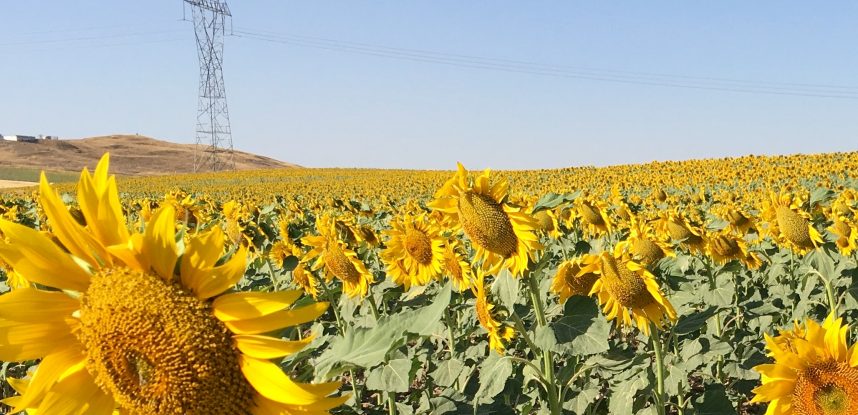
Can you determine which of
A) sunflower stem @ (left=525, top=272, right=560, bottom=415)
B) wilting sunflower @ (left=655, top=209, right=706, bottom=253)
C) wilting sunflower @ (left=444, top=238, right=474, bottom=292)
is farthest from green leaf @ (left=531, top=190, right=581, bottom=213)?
wilting sunflower @ (left=655, top=209, right=706, bottom=253)

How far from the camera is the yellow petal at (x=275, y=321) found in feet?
3.23

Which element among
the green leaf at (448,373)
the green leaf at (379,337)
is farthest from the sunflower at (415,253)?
the green leaf at (379,337)

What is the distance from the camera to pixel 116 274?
1067mm

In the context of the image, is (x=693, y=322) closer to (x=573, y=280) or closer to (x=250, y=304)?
(x=573, y=280)

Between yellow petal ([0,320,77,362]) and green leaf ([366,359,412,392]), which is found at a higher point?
yellow petal ([0,320,77,362])

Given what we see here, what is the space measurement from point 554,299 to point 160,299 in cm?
409

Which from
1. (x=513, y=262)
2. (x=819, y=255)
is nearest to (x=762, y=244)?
(x=819, y=255)

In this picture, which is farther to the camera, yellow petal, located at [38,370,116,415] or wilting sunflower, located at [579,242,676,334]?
wilting sunflower, located at [579,242,676,334]

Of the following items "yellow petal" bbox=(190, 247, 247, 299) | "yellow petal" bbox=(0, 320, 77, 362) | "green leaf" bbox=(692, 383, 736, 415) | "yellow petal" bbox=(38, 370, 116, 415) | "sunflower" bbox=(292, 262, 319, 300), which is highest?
"yellow petal" bbox=(190, 247, 247, 299)

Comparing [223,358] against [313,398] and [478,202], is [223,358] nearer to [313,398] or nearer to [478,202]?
[313,398]

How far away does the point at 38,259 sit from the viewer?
3.51 feet

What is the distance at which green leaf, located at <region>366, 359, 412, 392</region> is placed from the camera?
2.17 meters

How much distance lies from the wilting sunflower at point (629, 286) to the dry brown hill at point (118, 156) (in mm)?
98655

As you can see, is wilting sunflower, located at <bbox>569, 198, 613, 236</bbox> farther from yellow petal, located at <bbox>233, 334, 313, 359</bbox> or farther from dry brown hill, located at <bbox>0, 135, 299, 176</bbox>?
dry brown hill, located at <bbox>0, 135, 299, 176</bbox>
